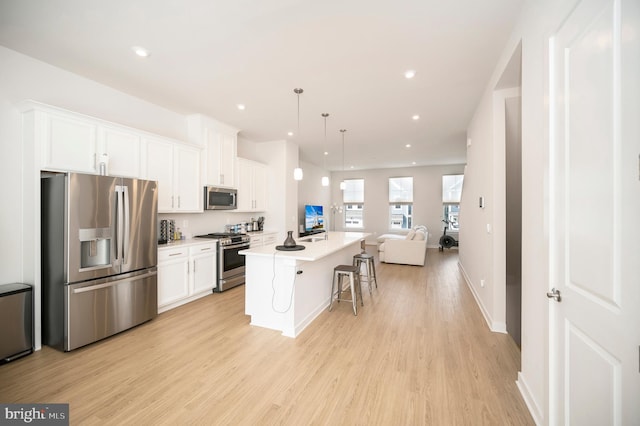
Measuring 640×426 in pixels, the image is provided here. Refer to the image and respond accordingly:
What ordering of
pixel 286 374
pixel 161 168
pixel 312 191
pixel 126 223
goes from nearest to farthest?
pixel 286 374
pixel 126 223
pixel 161 168
pixel 312 191

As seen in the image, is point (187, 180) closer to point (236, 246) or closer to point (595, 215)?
point (236, 246)

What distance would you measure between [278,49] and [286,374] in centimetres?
301

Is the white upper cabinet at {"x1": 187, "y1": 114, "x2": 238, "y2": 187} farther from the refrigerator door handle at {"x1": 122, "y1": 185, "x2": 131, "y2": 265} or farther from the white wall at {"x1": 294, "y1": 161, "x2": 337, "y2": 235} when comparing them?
the white wall at {"x1": 294, "y1": 161, "x2": 337, "y2": 235}

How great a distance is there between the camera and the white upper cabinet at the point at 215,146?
→ 4438 millimetres

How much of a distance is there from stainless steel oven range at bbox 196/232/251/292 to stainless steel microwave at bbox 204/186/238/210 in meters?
0.54

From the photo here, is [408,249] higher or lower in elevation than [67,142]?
lower

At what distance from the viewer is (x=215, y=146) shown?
4672mm

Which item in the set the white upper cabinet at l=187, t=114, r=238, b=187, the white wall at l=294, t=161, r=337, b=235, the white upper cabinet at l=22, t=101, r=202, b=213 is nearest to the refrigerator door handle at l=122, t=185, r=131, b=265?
the white upper cabinet at l=22, t=101, r=202, b=213

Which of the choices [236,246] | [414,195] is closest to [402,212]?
[414,195]

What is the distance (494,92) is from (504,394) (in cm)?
297

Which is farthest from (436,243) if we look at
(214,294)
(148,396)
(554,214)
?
(148,396)

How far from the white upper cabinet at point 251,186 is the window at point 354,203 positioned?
5484mm

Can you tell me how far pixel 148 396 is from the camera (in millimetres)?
1938

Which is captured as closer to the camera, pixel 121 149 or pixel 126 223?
pixel 126 223
